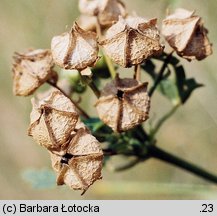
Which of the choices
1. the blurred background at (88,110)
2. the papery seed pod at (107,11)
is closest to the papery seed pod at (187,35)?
the papery seed pod at (107,11)

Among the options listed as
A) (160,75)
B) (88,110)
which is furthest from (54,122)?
(88,110)

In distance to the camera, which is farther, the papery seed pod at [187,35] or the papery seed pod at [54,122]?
the papery seed pod at [187,35]

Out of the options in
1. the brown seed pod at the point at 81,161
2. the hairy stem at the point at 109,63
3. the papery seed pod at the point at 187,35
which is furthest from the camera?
the hairy stem at the point at 109,63

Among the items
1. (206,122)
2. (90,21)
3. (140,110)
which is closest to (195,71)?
(206,122)

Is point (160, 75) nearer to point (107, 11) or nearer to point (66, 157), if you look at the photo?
point (107, 11)

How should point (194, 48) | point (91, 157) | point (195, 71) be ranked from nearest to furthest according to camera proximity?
1. point (91, 157)
2. point (194, 48)
3. point (195, 71)

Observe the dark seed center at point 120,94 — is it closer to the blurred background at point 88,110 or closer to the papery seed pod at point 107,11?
the papery seed pod at point 107,11

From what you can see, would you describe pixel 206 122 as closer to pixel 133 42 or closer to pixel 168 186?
pixel 168 186
